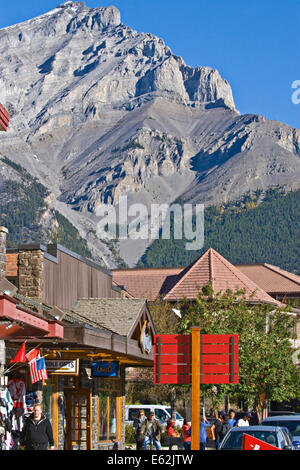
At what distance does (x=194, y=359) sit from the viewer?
14125 mm

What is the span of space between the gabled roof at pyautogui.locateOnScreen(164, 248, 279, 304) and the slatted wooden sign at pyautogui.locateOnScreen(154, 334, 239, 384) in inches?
1876

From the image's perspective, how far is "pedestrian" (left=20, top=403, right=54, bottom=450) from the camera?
1547cm

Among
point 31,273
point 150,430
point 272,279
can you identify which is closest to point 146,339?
point 150,430

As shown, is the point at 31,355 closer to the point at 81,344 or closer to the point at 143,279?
the point at 81,344

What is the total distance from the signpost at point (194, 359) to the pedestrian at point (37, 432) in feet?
8.07

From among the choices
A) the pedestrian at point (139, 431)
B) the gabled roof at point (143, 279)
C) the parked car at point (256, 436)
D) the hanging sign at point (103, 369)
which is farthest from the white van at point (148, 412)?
the gabled roof at point (143, 279)

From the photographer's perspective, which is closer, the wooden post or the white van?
the wooden post

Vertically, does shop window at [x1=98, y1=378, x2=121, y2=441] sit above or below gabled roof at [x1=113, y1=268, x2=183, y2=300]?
below

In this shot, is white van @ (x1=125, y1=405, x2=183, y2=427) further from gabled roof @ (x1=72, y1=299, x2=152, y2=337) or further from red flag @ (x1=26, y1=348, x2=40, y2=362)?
A: red flag @ (x1=26, y1=348, x2=40, y2=362)

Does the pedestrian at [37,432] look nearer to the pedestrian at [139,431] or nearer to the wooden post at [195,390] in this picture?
the wooden post at [195,390]

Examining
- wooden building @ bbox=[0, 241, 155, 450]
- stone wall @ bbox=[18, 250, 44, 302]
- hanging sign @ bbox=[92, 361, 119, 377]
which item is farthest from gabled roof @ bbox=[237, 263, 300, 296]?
stone wall @ bbox=[18, 250, 44, 302]

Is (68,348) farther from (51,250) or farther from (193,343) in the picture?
(193,343)

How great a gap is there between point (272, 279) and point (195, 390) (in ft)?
262
